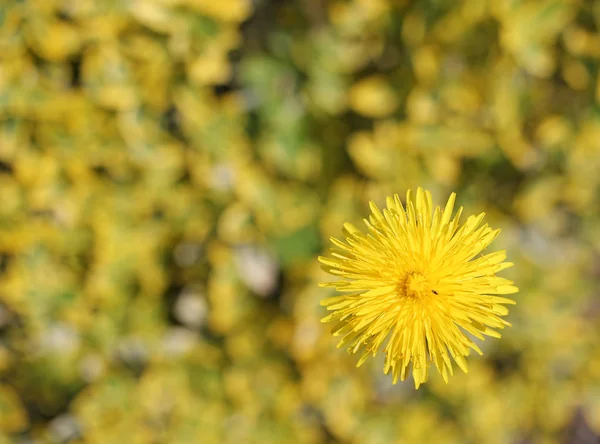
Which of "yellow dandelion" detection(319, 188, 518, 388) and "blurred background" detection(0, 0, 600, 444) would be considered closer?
"yellow dandelion" detection(319, 188, 518, 388)

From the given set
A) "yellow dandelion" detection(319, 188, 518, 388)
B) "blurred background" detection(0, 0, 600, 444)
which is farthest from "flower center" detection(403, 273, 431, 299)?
"blurred background" detection(0, 0, 600, 444)

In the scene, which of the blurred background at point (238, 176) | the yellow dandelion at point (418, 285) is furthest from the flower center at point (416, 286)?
the blurred background at point (238, 176)

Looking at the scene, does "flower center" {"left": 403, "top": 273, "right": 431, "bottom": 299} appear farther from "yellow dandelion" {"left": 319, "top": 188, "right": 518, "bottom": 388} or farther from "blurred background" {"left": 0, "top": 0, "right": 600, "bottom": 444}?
"blurred background" {"left": 0, "top": 0, "right": 600, "bottom": 444}

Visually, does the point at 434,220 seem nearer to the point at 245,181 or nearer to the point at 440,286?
the point at 440,286

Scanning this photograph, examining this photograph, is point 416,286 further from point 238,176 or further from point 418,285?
point 238,176

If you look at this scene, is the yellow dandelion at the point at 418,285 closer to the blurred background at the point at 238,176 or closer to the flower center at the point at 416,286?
the flower center at the point at 416,286

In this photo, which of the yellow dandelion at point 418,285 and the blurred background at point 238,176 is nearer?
the yellow dandelion at point 418,285

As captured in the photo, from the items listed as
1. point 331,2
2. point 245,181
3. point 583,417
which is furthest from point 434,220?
point 583,417
